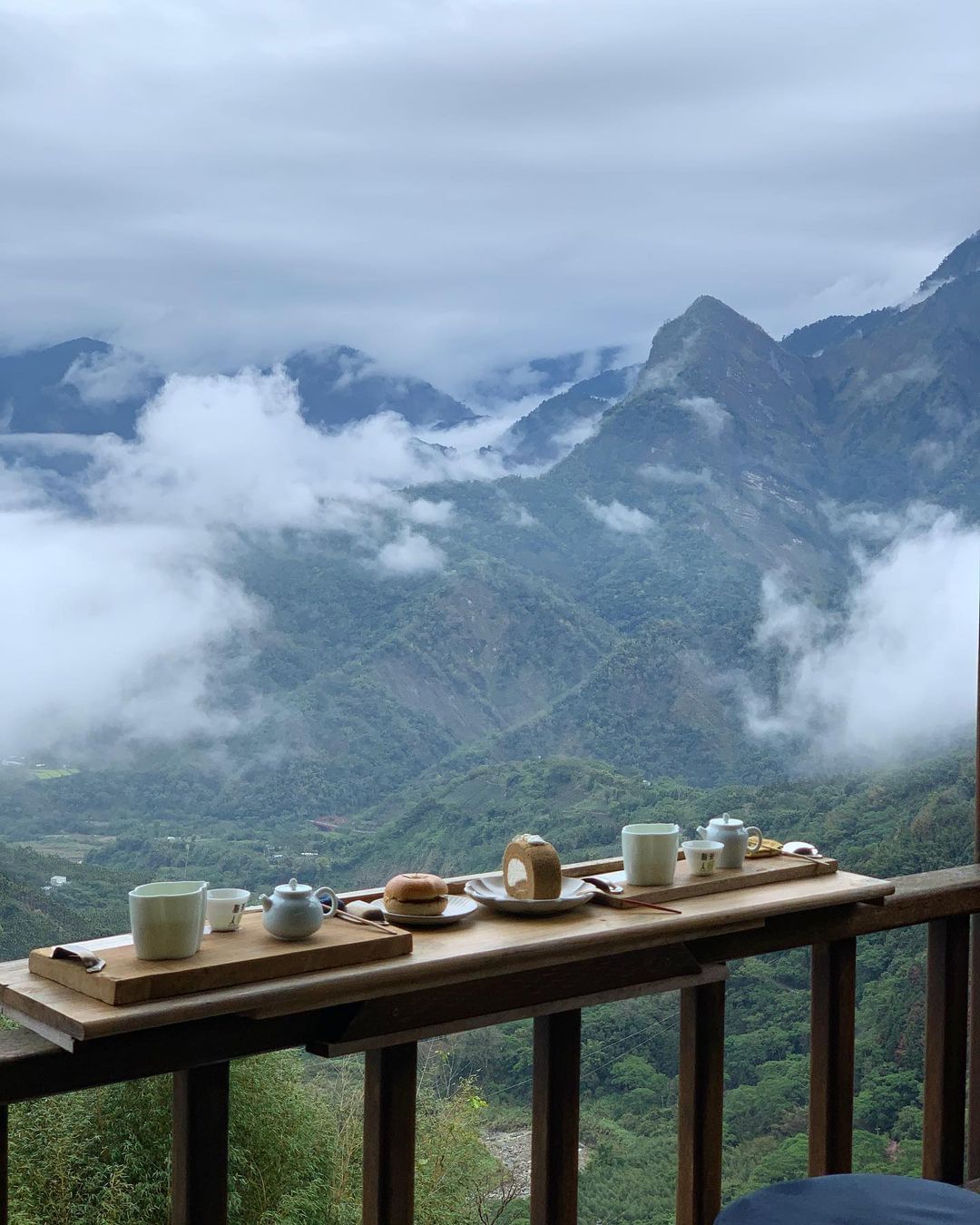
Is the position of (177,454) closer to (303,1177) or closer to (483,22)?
(303,1177)

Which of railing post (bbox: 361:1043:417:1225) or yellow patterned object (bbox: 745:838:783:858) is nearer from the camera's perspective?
railing post (bbox: 361:1043:417:1225)

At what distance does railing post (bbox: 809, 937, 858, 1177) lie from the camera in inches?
70.6

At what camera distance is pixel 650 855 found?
5.26ft

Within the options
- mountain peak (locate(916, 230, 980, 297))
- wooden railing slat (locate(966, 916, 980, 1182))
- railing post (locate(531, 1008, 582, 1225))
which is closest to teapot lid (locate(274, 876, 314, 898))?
railing post (locate(531, 1008, 582, 1225))

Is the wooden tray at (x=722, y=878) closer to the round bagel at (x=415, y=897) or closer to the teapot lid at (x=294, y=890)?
the round bagel at (x=415, y=897)

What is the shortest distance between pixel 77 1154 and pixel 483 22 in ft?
26.8

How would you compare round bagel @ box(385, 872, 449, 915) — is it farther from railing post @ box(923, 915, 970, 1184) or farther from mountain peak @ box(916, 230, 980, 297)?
mountain peak @ box(916, 230, 980, 297)

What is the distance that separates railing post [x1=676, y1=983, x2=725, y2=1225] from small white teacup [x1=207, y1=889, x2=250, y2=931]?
661mm

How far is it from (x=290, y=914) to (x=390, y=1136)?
331 mm

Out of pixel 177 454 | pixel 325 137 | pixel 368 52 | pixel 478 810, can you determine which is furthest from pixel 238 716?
pixel 368 52

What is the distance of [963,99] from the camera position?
3.50m

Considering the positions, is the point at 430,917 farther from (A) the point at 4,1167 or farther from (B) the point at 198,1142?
(A) the point at 4,1167

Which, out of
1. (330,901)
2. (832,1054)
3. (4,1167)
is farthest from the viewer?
(832,1054)

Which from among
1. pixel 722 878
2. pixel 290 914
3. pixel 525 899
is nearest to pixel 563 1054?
pixel 525 899
